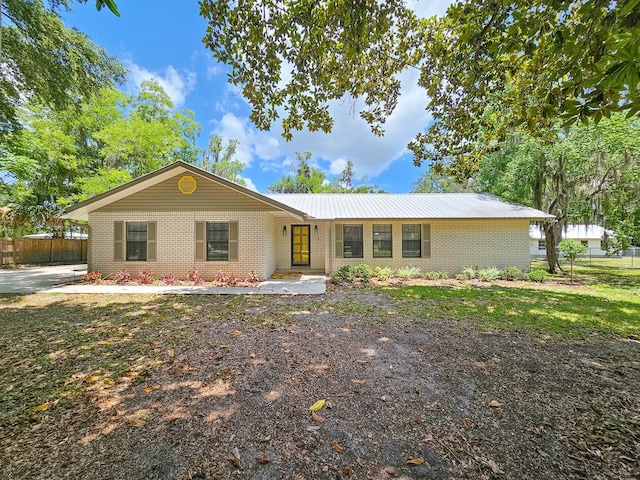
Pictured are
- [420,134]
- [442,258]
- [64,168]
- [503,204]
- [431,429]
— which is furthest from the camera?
[64,168]

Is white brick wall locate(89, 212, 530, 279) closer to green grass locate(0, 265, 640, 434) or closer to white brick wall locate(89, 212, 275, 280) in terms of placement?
white brick wall locate(89, 212, 275, 280)

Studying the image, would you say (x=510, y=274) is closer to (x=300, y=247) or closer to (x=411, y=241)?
(x=411, y=241)

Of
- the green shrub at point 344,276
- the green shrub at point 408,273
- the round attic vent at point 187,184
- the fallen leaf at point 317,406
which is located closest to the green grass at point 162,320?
the green shrub at point 344,276


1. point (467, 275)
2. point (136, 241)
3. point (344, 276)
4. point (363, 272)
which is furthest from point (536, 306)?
point (136, 241)

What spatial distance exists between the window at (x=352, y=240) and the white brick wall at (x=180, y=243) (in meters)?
3.84

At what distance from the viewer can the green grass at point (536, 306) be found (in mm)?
5440

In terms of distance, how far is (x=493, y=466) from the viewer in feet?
7.04

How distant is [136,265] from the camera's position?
10.5 m

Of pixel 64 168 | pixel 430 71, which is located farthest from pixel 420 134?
pixel 64 168

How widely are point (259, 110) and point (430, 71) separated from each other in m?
3.14

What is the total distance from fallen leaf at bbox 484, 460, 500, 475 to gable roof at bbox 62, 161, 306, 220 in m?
8.40

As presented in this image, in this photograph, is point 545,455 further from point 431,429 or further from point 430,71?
point 430,71

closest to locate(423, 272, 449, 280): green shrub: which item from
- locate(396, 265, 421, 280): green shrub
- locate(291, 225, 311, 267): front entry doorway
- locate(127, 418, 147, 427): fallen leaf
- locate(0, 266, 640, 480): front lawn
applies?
locate(396, 265, 421, 280): green shrub

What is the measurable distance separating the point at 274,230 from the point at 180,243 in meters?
3.91
